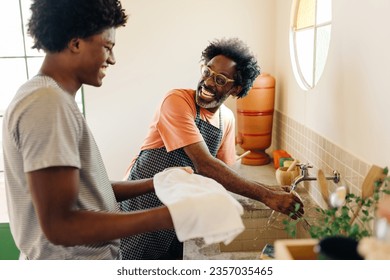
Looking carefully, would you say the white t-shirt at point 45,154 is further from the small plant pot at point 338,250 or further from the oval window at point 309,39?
the oval window at point 309,39

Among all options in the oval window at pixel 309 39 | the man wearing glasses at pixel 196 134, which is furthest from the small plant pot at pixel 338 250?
the oval window at pixel 309 39

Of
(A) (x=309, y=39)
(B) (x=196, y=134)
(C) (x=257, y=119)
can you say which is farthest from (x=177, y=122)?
(A) (x=309, y=39)

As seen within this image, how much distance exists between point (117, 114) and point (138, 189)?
1.38 meters

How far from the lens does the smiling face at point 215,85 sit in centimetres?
149

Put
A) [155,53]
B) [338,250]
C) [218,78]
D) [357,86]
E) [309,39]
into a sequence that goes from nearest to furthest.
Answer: [338,250]
[357,86]
[218,78]
[309,39]
[155,53]

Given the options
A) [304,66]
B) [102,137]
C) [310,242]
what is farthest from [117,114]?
[310,242]

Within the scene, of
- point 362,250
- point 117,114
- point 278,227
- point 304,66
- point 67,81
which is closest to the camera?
point 362,250

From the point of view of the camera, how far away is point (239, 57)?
1.54 m

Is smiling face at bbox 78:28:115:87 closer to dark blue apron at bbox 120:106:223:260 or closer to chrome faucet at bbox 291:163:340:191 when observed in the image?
dark blue apron at bbox 120:106:223:260

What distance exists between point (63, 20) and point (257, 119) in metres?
1.40

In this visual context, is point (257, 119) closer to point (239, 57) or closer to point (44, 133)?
point (239, 57)

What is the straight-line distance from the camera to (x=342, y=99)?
125 cm

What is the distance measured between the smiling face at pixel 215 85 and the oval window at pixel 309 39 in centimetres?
37
